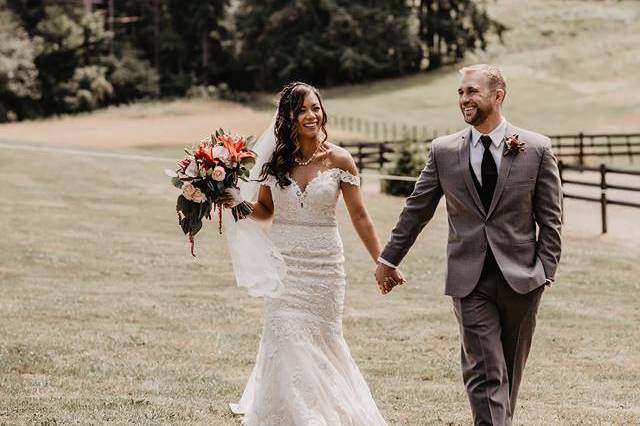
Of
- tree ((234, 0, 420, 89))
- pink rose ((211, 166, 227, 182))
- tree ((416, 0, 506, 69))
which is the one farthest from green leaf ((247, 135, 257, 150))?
tree ((416, 0, 506, 69))

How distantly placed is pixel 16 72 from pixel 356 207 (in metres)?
56.7

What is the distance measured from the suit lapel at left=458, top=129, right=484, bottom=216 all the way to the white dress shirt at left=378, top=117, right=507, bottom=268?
32 millimetres

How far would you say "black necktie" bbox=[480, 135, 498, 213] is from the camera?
632cm

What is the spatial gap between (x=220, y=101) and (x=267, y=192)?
61212 mm

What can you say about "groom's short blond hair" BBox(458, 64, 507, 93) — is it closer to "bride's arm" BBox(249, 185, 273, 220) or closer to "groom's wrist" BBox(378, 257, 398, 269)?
"groom's wrist" BBox(378, 257, 398, 269)

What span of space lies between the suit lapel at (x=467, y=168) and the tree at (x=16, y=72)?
5640cm

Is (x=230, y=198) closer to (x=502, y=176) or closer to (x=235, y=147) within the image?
Result: (x=235, y=147)

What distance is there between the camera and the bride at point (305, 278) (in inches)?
280

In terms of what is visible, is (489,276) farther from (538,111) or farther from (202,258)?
(538,111)

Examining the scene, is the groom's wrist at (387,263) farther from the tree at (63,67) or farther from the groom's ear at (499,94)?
the tree at (63,67)

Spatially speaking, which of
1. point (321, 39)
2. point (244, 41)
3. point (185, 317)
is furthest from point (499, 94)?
point (321, 39)

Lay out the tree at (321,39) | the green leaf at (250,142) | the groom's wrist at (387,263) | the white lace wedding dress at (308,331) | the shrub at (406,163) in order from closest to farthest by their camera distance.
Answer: the groom's wrist at (387,263), the white lace wedding dress at (308,331), the green leaf at (250,142), the shrub at (406,163), the tree at (321,39)

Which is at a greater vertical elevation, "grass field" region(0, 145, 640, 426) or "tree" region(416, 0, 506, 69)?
"tree" region(416, 0, 506, 69)

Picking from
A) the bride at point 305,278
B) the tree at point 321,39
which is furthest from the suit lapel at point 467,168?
the tree at point 321,39
